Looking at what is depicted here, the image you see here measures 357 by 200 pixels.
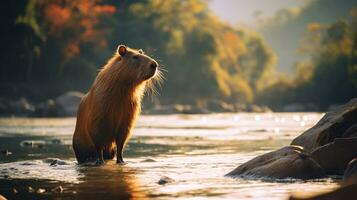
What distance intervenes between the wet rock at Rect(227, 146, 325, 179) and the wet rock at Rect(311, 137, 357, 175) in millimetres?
339

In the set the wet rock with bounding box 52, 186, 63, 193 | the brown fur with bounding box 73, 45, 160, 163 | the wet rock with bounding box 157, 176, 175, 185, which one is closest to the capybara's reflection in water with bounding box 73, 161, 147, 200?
the wet rock with bounding box 52, 186, 63, 193

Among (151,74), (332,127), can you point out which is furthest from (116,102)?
(332,127)

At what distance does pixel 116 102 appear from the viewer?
13.9 m

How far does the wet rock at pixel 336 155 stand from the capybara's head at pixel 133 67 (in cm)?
394

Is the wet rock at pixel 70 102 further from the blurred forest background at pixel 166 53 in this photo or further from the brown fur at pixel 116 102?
the brown fur at pixel 116 102

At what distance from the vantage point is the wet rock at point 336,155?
35.5ft

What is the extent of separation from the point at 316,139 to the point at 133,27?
58.0 metres

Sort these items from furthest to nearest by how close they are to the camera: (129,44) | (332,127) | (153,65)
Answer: (129,44) → (153,65) → (332,127)

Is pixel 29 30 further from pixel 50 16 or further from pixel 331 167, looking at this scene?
pixel 331 167

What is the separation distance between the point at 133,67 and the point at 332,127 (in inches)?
156

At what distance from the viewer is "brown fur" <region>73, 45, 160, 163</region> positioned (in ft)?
45.4

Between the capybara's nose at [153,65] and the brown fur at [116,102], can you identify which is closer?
the capybara's nose at [153,65]

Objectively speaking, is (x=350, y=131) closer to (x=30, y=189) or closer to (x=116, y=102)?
(x=116, y=102)

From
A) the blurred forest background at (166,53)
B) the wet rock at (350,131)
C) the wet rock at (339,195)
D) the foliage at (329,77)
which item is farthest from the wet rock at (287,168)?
the foliage at (329,77)
